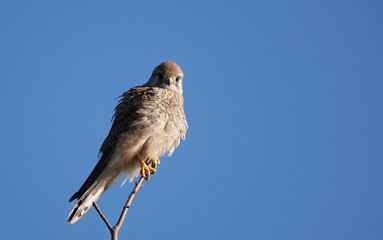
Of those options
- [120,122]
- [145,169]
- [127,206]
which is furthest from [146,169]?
[127,206]

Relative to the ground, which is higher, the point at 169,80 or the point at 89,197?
the point at 169,80

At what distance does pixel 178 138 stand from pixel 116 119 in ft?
1.97

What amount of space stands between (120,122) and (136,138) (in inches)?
10.1

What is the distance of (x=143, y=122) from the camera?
3.70 metres

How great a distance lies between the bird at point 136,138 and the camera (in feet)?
12.0

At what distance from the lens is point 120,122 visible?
3.81 meters

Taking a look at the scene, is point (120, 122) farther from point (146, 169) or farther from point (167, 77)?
point (167, 77)

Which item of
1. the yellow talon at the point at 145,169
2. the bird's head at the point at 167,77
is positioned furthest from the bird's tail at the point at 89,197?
the bird's head at the point at 167,77

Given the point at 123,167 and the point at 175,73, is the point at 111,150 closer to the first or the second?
the point at 123,167

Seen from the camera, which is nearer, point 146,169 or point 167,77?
point 146,169

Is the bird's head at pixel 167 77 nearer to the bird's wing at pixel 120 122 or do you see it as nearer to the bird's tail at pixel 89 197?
the bird's wing at pixel 120 122

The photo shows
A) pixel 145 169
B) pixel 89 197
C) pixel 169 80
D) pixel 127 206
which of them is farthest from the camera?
pixel 169 80

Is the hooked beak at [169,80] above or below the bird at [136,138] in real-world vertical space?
above

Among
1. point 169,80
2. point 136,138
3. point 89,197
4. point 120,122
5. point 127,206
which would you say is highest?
point 169,80
